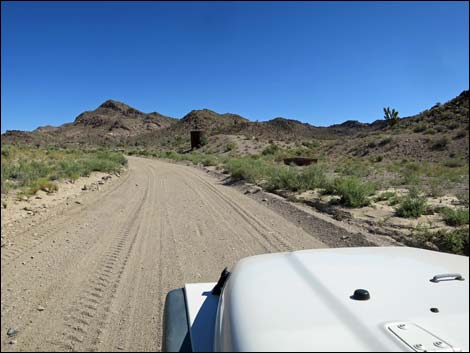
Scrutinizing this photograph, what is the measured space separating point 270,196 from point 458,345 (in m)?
12.8

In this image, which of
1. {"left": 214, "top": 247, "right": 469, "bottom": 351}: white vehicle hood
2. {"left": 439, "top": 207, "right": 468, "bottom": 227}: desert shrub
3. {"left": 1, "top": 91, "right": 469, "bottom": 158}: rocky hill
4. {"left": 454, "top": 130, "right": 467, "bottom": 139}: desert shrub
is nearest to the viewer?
{"left": 214, "top": 247, "right": 469, "bottom": 351}: white vehicle hood

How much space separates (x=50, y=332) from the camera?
376 centimetres

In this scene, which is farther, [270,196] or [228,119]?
[228,119]

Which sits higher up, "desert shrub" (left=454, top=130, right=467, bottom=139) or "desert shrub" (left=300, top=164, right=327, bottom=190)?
"desert shrub" (left=454, top=130, right=467, bottom=139)

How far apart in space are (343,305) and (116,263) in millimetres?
4963

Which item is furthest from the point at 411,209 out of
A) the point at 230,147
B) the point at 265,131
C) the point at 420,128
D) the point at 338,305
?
the point at 265,131

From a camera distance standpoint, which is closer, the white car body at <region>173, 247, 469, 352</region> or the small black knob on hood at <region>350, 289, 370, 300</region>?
the white car body at <region>173, 247, 469, 352</region>

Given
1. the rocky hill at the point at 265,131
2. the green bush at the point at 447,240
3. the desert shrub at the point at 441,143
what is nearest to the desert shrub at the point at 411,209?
the green bush at the point at 447,240

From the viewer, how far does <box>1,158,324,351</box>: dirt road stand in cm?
386

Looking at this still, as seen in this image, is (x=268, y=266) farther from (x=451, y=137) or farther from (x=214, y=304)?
(x=451, y=137)

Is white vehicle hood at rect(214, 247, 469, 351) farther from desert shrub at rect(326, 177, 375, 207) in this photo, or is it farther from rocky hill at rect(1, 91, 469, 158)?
desert shrub at rect(326, 177, 375, 207)

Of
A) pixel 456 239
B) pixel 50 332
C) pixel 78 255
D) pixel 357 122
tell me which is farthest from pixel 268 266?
pixel 357 122

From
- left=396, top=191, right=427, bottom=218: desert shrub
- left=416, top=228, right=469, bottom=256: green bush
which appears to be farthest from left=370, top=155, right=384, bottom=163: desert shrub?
left=416, top=228, right=469, bottom=256: green bush

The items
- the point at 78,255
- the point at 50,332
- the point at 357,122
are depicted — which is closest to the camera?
the point at 50,332
